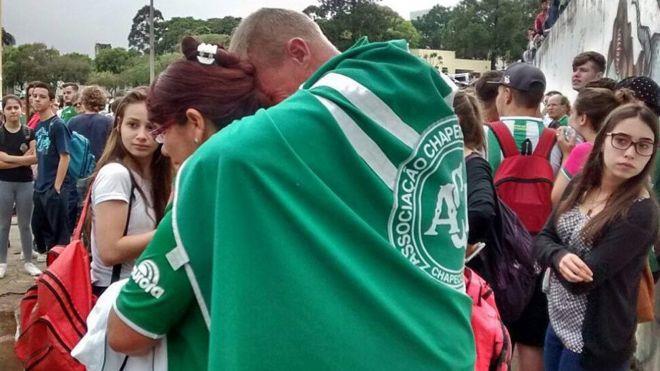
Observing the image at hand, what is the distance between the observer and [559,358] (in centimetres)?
297

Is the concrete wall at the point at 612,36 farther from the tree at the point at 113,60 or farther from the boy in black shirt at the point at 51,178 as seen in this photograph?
the tree at the point at 113,60

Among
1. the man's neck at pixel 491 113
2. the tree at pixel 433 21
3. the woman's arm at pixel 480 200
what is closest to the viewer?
the woman's arm at pixel 480 200

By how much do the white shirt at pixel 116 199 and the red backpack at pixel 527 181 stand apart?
6.81 feet

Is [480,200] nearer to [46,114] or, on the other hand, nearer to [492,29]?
[46,114]

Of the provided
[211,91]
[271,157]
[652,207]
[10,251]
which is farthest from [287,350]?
[10,251]

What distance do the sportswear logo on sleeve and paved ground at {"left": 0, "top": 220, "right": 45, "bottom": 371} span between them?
13.9ft

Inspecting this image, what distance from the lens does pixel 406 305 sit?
1210 millimetres

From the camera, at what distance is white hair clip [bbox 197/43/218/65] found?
1474 millimetres

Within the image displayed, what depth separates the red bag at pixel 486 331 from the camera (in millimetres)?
2142

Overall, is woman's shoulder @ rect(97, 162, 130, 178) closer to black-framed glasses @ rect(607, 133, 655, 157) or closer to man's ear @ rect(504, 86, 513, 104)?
black-framed glasses @ rect(607, 133, 655, 157)

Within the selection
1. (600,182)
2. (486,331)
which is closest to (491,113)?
(600,182)

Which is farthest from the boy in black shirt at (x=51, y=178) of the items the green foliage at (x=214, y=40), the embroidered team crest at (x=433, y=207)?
the embroidered team crest at (x=433, y=207)

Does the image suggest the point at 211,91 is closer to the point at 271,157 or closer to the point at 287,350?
the point at 271,157

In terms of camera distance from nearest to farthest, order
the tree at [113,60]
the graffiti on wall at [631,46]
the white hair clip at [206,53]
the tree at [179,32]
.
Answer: the white hair clip at [206,53]
the tree at [179,32]
the graffiti on wall at [631,46]
the tree at [113,60]
